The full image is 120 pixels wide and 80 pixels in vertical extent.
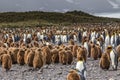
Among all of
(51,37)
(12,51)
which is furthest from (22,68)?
(51,37)

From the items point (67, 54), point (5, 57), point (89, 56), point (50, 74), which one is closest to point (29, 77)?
point (50, 74)

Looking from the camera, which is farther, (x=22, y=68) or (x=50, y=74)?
(x=22, y=68)

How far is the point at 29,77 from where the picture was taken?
1100 centimetres

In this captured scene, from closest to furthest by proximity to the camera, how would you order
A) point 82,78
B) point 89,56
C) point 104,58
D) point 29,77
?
point 82,78 → point 29,77 → point 104,58 → point 89,56

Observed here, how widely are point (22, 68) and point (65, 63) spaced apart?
155 centimetres

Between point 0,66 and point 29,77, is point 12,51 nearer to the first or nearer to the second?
point 0,66

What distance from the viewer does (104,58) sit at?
11703 millimetres

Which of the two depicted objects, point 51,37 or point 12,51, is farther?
point 51,37

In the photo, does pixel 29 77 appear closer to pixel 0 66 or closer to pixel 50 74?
pixel 50 74

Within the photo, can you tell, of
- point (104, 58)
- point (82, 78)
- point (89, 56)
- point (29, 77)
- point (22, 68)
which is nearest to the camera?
Answer: point (82, 78)

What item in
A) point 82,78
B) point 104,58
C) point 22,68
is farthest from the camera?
point 22,68

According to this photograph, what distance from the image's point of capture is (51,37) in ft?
88.6

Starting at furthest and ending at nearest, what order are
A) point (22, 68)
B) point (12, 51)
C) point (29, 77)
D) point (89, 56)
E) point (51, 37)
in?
1. point (51, 37)
2. point (89, 56)
3. point (12, 51)
4. point (22, 68)
5. point (29, 77)

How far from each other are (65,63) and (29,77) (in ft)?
8.24
